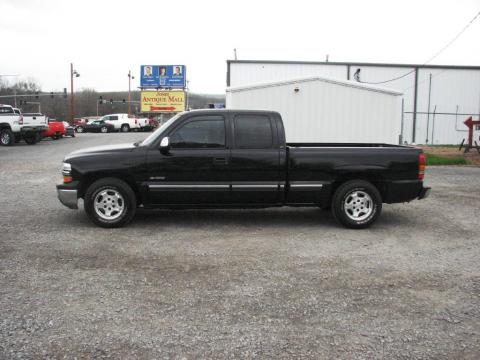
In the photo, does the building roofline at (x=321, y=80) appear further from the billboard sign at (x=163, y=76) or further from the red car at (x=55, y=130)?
the billboard sign at (x=163, y=76)

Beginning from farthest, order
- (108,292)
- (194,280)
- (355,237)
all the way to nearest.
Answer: (355,237) → (194,280) → (108,292)

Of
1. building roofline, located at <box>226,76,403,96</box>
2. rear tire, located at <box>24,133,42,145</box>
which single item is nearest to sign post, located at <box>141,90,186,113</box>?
rear tire, located at <box>24,133,42,145</box>

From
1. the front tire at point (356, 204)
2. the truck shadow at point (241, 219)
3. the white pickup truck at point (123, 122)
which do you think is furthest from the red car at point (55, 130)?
the front tire at point (356, 204)

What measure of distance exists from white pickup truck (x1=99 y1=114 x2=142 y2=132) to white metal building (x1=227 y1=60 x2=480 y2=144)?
26.7 metres

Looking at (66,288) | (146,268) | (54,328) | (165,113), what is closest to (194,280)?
(146,268)

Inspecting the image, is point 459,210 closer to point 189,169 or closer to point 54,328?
point 189,169

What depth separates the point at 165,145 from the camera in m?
7.03

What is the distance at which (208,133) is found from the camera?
24.1ft

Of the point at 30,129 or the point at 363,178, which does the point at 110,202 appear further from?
the point at 30,129

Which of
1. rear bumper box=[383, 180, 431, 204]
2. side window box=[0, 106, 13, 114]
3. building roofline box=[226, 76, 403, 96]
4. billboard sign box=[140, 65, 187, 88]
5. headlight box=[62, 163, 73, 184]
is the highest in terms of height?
billboard sign box=[140, 65, 187, 88]

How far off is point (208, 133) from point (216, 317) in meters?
3.76

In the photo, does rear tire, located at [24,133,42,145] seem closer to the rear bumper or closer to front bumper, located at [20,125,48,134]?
front bumper, located at [20,125,48,134]

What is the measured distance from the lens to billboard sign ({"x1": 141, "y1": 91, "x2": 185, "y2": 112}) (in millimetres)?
59969

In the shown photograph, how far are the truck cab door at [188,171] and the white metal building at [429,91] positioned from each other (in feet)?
78.4
